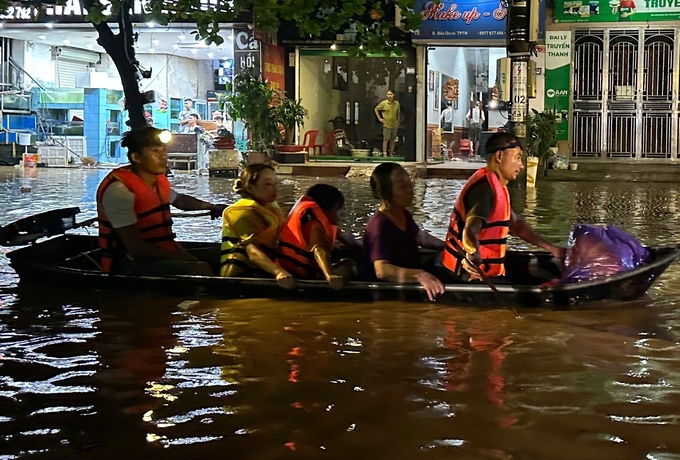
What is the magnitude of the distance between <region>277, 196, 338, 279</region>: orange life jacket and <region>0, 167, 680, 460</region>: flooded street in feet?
0.99

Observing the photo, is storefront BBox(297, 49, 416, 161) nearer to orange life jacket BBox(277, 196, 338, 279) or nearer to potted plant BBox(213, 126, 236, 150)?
potted plant BBox(213, 126, 236, 150)

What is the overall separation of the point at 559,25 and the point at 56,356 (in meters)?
19.8

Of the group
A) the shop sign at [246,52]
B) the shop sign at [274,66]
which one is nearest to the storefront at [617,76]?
the shop sign at [274,66]

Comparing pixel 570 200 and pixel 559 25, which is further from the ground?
pixel 559 25

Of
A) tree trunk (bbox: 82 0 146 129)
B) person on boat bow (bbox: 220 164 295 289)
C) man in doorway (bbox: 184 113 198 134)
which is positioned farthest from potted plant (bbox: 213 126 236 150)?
person on boat bow (bbox: 220 164 295 289)

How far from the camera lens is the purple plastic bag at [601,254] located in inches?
279

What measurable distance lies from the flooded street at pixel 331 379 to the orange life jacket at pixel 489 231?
0.40 m

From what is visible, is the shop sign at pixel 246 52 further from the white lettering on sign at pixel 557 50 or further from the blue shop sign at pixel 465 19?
the white lettering on sign at pixel 557 50

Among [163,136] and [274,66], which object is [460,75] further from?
[163,136]

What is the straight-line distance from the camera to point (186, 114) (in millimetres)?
30797

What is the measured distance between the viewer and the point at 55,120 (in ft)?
101

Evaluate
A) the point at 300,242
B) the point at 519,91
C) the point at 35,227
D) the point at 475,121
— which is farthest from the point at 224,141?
the point at 300,242

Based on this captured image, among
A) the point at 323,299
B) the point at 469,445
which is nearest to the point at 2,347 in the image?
the point at 323,299

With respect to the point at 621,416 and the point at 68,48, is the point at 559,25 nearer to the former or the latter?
the point at 68,48
